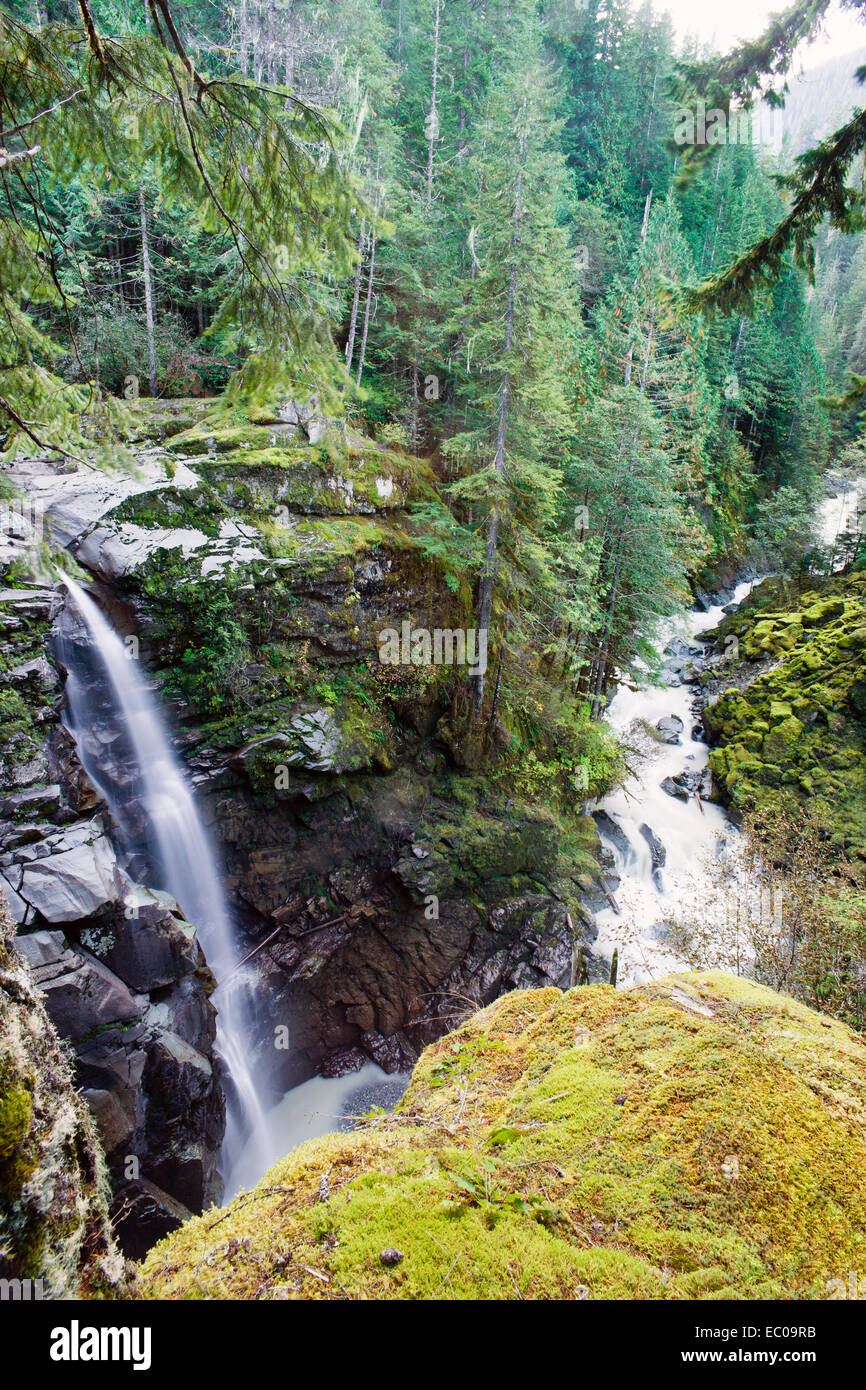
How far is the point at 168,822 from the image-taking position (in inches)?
349

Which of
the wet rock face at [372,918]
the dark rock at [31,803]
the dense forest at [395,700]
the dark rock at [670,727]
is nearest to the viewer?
the dense forest at [395,700]

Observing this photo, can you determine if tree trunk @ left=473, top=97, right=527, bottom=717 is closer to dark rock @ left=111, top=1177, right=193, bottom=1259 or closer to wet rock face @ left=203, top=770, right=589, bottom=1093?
wet rock face @ left=203, top=770, right=589, bottom=1093

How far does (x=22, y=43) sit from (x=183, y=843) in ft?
28.4

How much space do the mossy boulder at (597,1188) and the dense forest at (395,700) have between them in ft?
0.05

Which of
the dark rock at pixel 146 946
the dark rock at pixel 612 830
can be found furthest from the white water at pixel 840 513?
the dark rock at pixel 146 946

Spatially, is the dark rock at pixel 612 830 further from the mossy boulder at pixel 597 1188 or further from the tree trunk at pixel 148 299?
the tree trunk at pixel 148 299

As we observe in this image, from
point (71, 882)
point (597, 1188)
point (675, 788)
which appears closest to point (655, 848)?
point (675, 788)

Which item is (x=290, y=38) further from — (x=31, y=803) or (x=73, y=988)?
(x=73, y=988)

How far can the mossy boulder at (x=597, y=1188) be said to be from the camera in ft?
5.26

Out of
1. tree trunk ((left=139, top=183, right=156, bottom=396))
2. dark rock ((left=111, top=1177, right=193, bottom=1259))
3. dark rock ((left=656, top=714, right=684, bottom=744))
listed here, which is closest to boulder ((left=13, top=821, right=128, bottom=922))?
dark rock ((left=111, top=1177, right=193, bottom=1259))

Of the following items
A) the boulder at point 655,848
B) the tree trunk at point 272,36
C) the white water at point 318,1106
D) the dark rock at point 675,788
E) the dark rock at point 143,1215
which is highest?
the tree trunk at point 272,36

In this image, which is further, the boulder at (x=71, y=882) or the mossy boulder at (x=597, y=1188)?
the boulder at (x=71, y=882)

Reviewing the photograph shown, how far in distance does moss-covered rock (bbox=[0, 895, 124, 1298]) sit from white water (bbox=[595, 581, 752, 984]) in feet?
32.7
